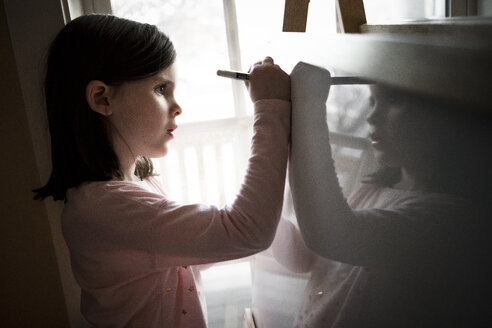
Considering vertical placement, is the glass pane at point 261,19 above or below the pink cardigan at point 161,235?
above

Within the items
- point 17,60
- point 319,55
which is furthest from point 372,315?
point 17,60

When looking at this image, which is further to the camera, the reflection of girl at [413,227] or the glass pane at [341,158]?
the glass pane at [341,158]

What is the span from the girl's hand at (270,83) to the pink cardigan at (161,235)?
0.06 ft

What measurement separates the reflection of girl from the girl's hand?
20cm

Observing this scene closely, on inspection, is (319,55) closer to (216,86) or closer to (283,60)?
(283,60)

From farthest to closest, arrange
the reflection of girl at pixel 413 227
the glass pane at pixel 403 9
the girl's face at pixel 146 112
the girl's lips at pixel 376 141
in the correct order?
the girl's face at pixel 146 112, the glass pane at pixel 403 9, the girl's lips at pixel 376 141, the reflection of girl at pixel 413 227

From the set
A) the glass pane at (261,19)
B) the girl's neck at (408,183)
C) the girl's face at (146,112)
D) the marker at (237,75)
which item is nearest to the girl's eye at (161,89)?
the girl's face at (146,112)

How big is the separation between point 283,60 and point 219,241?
1.13 feet

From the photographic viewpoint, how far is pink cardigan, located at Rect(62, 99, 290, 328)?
69 centimetres

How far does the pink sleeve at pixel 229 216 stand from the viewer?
0.69 meters

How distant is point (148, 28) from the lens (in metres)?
0.82

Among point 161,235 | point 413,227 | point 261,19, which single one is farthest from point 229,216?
point 261,19

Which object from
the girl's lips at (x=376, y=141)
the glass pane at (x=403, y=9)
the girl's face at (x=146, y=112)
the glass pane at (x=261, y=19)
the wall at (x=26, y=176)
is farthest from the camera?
the glass pane at (x=261, y=19)

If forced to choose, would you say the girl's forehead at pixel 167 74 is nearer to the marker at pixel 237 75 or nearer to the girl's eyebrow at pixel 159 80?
the girl's eyebrow at pixel 159 80
